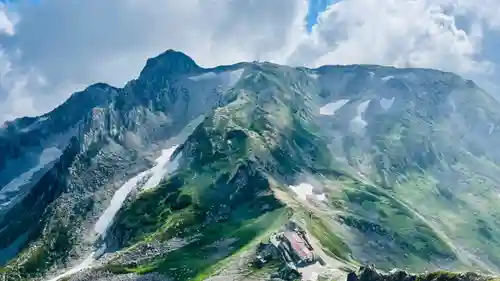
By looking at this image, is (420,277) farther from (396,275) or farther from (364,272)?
(364,272)

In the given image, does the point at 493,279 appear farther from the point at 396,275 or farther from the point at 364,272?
the point at 364,272

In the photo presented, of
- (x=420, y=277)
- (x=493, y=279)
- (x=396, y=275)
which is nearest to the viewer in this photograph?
(x=493, y=279)

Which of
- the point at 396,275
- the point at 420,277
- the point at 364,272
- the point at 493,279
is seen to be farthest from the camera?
the point at 364,272

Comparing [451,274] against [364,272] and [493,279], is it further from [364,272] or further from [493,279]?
[364,272]

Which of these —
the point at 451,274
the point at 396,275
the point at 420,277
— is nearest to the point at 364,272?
the point at 396,275

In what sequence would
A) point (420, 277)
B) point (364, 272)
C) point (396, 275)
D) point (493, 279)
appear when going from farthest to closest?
point (364, 272) → point (396, 275) → point (420, 277) → point (493, 279)

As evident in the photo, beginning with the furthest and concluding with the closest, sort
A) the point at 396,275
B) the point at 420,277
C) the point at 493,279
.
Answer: the point at 396,275
the point at 420,277
the point at 493,279

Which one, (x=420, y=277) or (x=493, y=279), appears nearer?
(x=493, y=279)

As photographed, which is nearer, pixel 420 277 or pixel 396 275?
pixel 420 277

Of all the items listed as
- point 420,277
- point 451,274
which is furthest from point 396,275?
point 451,274
